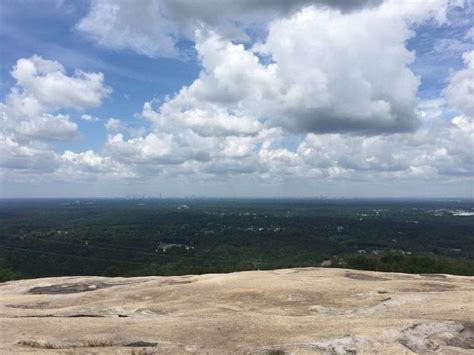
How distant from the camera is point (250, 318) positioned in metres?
22.2

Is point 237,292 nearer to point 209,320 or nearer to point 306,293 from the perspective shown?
point 306,293

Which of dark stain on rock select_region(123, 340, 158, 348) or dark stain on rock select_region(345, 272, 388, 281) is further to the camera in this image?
dark stain on rock select_region(345, 272, 388, 281)

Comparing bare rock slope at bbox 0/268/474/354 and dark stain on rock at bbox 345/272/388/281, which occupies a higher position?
bare rock slope at bbox 0/268/474/354

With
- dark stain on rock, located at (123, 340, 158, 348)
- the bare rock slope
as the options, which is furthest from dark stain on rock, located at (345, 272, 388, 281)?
dark stain on rock, located at (123, 340, 158, 348)

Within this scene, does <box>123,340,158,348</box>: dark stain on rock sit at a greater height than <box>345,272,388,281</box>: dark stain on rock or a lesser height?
greater

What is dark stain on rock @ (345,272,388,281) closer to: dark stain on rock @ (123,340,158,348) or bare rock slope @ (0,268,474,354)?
bare rock slope @ (0,268,474,354)

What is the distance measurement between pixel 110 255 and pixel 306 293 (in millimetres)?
128287

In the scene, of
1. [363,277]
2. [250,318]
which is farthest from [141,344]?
[363,277]

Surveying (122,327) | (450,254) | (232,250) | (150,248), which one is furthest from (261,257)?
(122,327)

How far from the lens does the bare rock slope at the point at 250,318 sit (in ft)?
59.6

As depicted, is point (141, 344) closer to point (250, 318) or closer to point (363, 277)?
point (250, 318)

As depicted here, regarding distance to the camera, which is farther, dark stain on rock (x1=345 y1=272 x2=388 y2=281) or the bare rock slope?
dark stain on rock (x1=345 y1=272 x2=388 y2=281)

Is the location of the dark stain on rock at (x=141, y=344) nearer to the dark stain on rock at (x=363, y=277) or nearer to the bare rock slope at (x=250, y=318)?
the bare rock slope at (x=250, y=318)

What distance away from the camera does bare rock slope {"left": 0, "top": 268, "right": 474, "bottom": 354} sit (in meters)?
18.2
